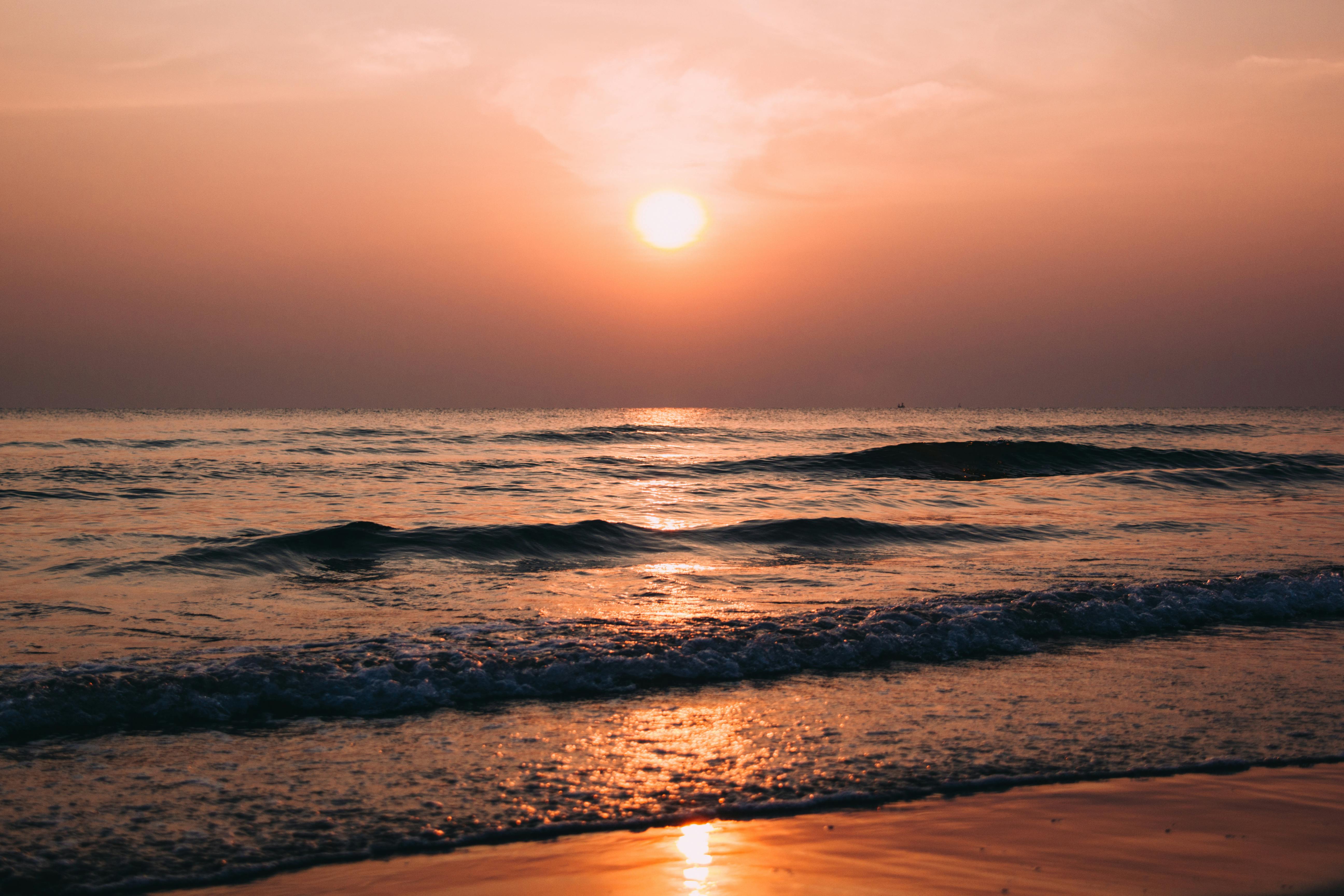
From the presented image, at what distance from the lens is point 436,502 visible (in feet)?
56.0

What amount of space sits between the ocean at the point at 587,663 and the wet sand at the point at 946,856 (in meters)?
0.16

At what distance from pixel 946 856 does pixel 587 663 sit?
10.1 feet

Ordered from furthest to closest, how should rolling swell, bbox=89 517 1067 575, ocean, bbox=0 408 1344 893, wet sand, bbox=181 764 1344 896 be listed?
rolling swell, bbox=89 517 1067 575 < ocean, bbox=0 408 1344 893 < wet sand, bbox=181 764 1344 896

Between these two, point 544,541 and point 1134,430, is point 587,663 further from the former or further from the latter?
point 1134,430

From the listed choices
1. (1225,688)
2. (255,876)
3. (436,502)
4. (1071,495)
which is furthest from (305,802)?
(1071,495)

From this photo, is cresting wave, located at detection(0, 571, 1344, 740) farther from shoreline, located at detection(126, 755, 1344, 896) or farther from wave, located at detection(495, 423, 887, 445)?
wave, located at detection(495, 423, 887, 445)

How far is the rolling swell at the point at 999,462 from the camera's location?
25609 millimetres

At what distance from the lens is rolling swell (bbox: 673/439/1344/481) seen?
84.0ft

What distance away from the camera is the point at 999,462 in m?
27.6

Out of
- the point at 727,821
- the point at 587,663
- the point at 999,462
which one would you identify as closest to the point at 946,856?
the point at 727,821

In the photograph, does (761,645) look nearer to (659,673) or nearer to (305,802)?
(659,673)

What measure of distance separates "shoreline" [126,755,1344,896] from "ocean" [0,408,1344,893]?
0.09 feet

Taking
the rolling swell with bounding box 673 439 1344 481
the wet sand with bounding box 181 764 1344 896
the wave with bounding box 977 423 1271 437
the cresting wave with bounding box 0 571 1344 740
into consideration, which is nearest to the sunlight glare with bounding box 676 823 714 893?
the wet sand with bounding box 181 764 1344 896

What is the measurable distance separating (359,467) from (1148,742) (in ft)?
72.9
